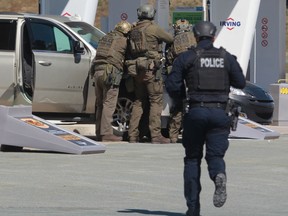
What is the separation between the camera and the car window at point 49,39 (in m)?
17.6

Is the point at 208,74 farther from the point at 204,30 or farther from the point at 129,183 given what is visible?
the point at 129,183

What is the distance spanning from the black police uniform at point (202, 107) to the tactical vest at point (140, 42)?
6815 mm

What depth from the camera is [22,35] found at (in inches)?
688

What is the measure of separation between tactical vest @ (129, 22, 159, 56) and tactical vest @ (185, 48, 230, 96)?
6861 mm

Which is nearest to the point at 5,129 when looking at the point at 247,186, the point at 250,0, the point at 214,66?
the point at 247,186

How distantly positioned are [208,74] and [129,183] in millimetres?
2992

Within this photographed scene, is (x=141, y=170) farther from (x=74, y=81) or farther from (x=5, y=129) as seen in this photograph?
(x=74, y=81)

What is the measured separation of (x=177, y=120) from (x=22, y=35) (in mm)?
2841

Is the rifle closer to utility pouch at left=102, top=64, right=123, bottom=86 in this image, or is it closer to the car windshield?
utility pouch at left=102, top=64, right=123, bottom=86

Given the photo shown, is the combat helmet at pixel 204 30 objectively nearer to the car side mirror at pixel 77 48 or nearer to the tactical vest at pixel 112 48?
the tactical vest at pixel 112 48

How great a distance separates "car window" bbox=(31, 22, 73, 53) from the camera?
1759 centimetres

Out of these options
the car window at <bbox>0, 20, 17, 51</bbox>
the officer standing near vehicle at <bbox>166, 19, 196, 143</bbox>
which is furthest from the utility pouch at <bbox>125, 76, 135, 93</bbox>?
the car window at <bbox>0, 20, 17, 51</bbox>

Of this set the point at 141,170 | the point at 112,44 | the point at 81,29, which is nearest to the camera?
the point at 141,170

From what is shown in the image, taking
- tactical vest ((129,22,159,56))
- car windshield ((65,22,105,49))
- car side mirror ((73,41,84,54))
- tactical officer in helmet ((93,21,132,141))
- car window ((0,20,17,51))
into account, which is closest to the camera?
tactical vest ((129,22,159,56))
